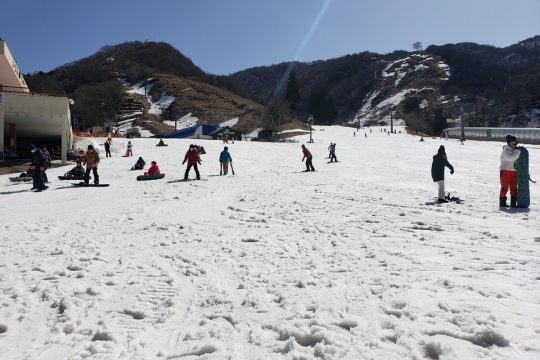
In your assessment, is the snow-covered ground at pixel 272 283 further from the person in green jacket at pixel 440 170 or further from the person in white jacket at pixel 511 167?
the person in green jacket at pixel 440 170

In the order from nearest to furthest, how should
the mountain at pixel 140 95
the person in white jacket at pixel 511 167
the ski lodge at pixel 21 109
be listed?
the person in white jacket at pixel 511 167, the ski lodge at pixel 21 109, the mountain at pixel 140 95

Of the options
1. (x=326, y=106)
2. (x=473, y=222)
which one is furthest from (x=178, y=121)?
(x=473, y=222)

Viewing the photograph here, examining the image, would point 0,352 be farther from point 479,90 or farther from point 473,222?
point 479,90

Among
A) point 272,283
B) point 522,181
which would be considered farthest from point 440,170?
point 272,283

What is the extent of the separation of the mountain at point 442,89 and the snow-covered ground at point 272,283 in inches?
4151

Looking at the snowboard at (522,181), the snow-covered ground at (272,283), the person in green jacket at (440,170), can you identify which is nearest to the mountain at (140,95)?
the person in green jacket at (440,170)

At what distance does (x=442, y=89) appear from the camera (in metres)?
147

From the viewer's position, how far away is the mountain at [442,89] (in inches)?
4198

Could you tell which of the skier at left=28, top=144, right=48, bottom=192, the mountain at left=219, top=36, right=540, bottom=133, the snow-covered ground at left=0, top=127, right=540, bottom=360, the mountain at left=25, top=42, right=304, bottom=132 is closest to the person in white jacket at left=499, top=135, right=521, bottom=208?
the snow-covered ground at left=0, top=127, right=540, bottom=360

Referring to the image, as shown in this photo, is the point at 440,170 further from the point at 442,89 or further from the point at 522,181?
the point at 442,89

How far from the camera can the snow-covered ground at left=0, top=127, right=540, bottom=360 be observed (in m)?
3.52

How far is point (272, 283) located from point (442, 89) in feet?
523

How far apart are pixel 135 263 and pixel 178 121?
100 m

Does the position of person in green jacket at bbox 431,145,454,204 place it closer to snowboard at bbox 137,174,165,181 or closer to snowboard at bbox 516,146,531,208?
snowboard at bbox 516,146,531,208
